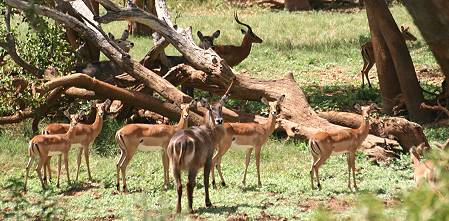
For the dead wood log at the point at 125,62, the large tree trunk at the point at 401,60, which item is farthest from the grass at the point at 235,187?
the large tree trunk at the point at 401,60

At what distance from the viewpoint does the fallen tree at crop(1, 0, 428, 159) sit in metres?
11.7

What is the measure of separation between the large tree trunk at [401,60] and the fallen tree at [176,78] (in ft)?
6.69

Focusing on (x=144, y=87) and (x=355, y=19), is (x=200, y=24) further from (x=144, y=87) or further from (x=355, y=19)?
(x=144, y=87)

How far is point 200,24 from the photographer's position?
81.0ft

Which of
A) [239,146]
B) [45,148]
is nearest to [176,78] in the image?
[239,146]

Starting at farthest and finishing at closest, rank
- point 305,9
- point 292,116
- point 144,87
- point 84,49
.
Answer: point 305,9 → point 84,49 → point 144,87 → point 292,116

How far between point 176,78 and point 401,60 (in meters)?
3.58

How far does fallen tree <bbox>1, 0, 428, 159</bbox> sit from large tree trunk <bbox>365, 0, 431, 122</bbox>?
2.04 metres

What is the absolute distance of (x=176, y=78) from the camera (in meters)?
12.9

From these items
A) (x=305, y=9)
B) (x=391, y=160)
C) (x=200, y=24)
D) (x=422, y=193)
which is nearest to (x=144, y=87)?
(x=391, y=160)

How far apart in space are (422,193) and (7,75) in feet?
35.9

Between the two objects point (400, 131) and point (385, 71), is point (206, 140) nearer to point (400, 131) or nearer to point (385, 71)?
point (400, 131)

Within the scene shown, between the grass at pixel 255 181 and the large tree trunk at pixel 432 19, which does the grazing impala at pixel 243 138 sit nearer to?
the grass at pixel 255 181

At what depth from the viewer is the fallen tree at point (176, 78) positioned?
1170 cm
